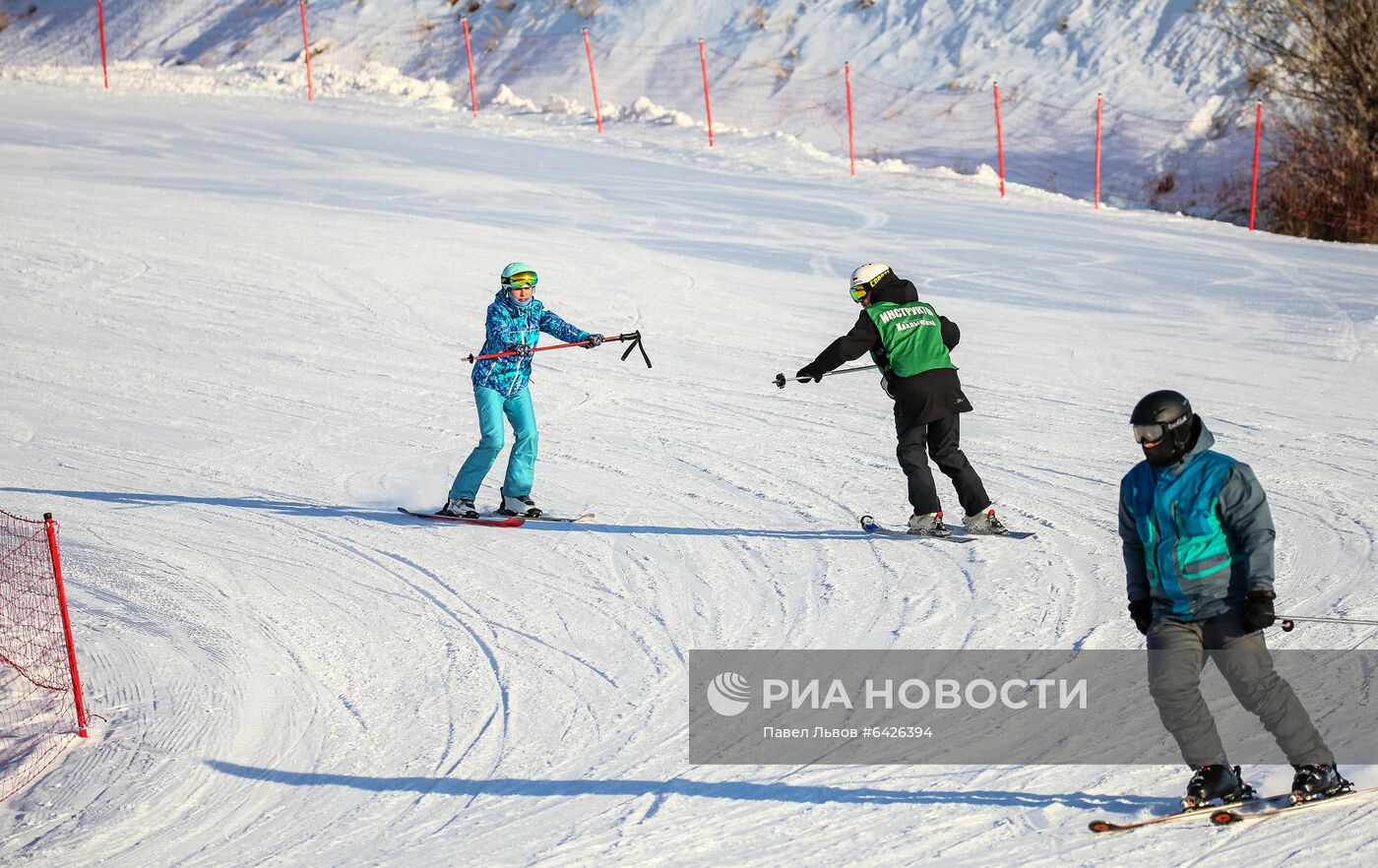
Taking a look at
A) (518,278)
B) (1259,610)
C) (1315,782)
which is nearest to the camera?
(1259,610)

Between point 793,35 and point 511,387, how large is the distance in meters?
20.4

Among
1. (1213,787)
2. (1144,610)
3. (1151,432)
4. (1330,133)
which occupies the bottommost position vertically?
(1213,787)

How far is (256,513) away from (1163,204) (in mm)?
16366

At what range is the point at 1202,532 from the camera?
513 cm

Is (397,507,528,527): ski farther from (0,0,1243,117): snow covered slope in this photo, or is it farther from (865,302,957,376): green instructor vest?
(0,0,1243,117): snow covered slope

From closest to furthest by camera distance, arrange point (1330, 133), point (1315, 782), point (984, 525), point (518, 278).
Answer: point (1315, 782), point (984, 525), point (518, 278), point (1330, 133)

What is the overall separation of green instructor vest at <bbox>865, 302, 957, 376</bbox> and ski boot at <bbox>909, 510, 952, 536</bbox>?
0.97 m

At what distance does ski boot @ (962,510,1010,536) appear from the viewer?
29.9 feet

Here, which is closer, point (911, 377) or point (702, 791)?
point (702, 791)

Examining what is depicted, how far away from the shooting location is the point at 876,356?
8.85 metres

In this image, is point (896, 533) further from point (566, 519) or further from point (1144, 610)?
point (1144, 610)

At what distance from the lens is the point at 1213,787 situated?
540 cm

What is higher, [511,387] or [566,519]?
[511,387]

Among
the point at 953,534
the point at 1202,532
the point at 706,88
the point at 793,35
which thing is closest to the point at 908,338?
the point at 953,534
